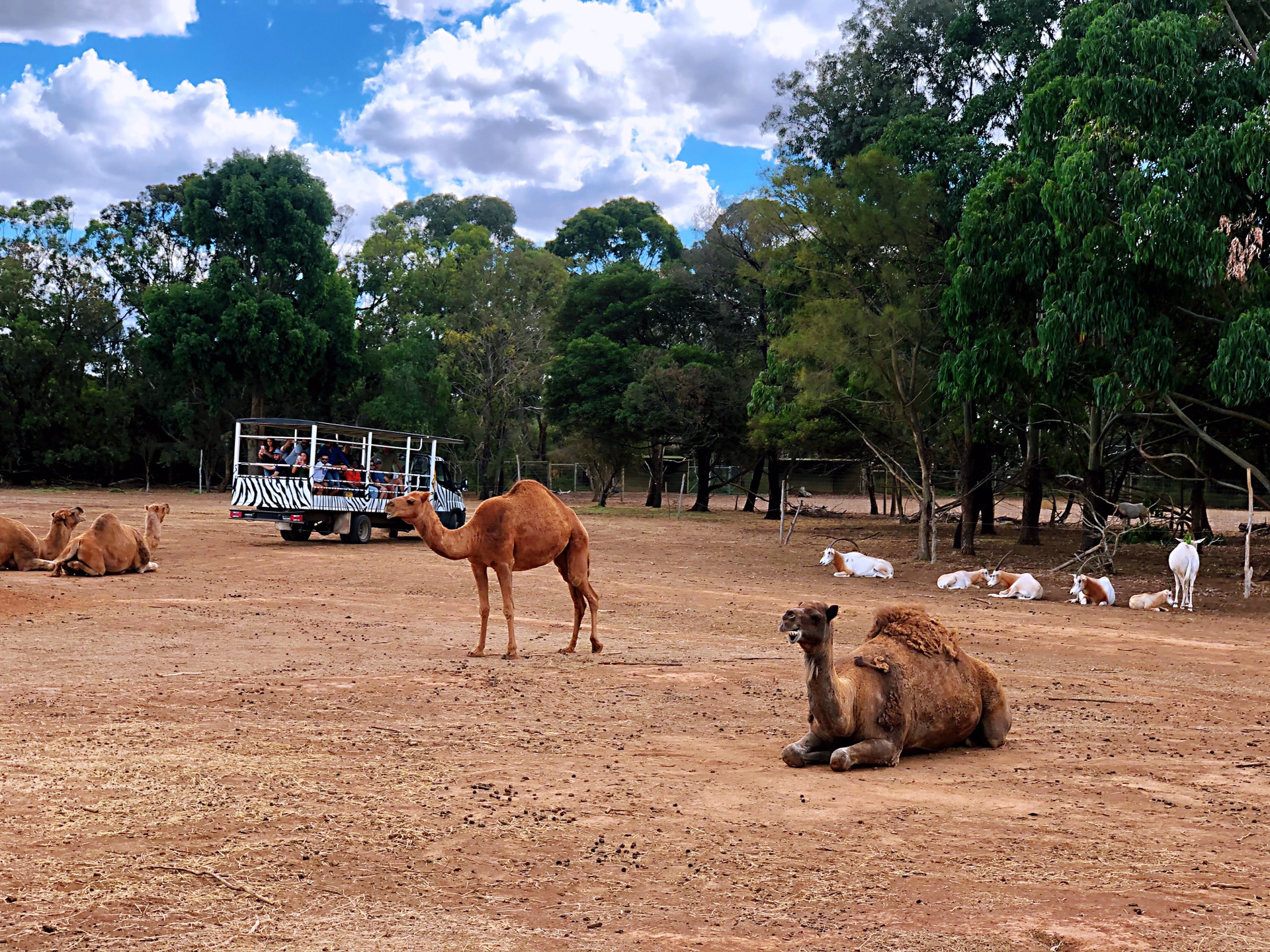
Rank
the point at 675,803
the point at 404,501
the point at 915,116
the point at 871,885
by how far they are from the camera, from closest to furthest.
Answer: the point at 871,885
the point at 675,803
the point at 404,501
the point at 915,116

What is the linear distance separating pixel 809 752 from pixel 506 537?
4.40 m

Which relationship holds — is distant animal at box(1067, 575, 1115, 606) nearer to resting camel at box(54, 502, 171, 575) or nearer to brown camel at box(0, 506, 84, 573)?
resting camel at box(54, 502, 171, 575)

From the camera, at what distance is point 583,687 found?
29.0 feet

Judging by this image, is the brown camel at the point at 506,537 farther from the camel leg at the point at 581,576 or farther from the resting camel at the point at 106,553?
the resting camel at the point at 106,553

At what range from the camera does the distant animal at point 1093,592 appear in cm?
1659

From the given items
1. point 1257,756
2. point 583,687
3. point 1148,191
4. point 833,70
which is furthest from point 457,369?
point 1257,756

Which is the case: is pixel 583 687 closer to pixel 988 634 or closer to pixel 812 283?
pixel 988 634

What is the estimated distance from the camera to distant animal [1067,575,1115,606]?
16.6m

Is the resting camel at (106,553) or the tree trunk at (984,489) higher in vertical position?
the tree trunk at (984,489)

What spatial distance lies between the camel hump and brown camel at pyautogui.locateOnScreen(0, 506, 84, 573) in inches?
547

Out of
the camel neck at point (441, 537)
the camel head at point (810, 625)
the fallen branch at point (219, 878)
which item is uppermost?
the camel neck at point (441, 537)

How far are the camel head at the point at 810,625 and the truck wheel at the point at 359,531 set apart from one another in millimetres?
18811

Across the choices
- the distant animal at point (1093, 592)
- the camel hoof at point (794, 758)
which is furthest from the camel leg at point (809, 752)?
the distant animal at point (1093, 592)

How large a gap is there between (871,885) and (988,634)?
8963mm
